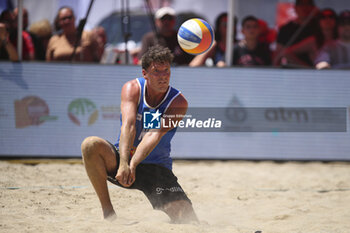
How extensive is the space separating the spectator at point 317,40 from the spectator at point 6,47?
164 inches

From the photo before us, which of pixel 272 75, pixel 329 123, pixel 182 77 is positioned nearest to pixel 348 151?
pixel 329 123

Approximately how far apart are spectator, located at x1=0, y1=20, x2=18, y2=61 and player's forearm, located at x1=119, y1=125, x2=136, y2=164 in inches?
140

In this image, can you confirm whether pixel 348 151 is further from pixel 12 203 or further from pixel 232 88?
pixel 12 203

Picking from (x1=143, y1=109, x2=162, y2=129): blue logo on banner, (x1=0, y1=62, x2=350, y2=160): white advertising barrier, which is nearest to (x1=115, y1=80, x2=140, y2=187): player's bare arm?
(x1=143, y1=109, x2=162, y2=129): blue logo on banner

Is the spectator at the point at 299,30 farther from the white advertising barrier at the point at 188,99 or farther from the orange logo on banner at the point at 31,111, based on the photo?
the orange logo on banner at the point at 31,111

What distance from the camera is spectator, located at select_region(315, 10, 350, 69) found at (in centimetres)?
670

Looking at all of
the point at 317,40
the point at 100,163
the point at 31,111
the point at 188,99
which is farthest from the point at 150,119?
the point at 317,40

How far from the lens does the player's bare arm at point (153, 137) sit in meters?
3.38

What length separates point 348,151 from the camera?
21.5ft

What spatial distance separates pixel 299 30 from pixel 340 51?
72 centimetres

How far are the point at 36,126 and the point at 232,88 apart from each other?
296 centimetres

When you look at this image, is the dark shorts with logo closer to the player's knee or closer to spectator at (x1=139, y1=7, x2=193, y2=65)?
the player's knee

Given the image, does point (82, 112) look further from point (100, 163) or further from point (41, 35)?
point (100, 163)

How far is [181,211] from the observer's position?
358 centimetres
